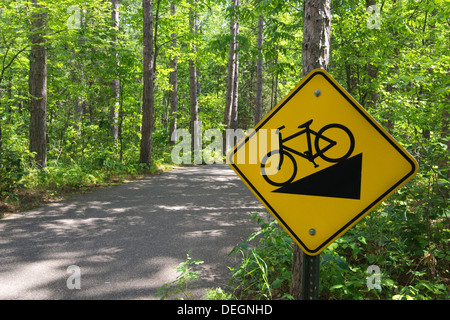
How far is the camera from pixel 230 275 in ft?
12.5

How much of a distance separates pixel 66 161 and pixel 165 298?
32.4ft

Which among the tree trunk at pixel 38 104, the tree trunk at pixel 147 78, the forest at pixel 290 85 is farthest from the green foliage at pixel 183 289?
the tree trunk at pixel 147 78

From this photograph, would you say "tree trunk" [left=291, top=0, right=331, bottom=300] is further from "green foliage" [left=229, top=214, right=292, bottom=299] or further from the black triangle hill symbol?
"green foliage" [left=229, top=214, right=292, bottom=299]

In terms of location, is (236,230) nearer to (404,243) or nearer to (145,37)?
(404,243)

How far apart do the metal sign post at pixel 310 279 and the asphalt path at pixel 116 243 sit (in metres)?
1.87

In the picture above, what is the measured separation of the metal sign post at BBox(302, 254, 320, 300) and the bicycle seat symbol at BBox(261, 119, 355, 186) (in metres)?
0.49

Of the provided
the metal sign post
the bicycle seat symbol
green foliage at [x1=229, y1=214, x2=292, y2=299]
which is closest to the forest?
green foliage at [x1=229, y1=214, x2=292, y2=299]

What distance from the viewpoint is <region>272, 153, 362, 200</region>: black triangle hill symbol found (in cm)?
173

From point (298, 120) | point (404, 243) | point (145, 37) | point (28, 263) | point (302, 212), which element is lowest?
point (28, 263)

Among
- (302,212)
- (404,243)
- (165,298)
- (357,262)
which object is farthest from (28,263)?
(404,243)

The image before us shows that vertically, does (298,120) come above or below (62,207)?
above

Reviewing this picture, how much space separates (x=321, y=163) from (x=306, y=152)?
114mm

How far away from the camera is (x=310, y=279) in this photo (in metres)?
1.75

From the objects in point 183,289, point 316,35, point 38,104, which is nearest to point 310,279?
point 316,35
